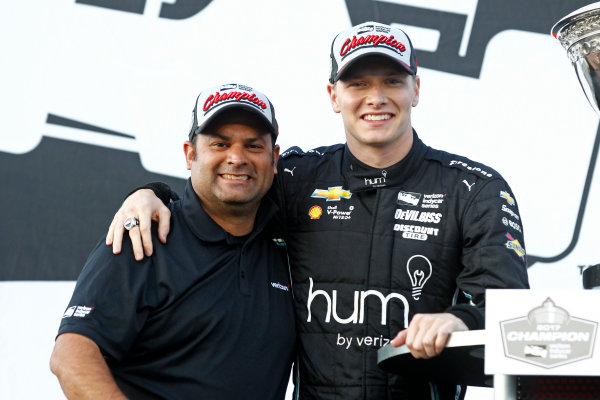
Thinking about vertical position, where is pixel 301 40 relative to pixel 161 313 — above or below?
above

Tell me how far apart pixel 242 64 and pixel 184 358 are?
1259 millimetres

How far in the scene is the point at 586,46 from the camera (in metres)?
1.59

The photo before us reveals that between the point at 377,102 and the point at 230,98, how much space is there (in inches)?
13.5

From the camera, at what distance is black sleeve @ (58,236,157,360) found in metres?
1.45

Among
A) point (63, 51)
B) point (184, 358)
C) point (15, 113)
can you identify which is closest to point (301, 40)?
point (63, 51)

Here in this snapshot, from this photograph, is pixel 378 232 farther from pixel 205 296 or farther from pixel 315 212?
pixel 205 296

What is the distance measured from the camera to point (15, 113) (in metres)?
2.51

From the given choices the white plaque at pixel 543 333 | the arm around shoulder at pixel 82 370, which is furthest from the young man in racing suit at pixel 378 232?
the white plaque at pixel 543 333

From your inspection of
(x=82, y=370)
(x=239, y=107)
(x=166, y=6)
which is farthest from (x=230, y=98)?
(x=166, y=6)

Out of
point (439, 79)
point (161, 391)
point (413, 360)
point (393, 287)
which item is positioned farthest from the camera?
point (439, 79)

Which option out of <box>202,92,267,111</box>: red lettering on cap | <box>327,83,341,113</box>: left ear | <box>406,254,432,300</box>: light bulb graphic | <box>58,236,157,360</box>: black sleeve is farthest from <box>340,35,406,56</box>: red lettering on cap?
<box>58,236,157,360</box>: black sleeve

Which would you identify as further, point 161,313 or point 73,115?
point 73,115

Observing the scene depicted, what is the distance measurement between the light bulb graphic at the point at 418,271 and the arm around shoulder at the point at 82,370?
0.64 m

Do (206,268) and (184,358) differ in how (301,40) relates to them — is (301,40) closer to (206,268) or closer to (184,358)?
(206,268)
